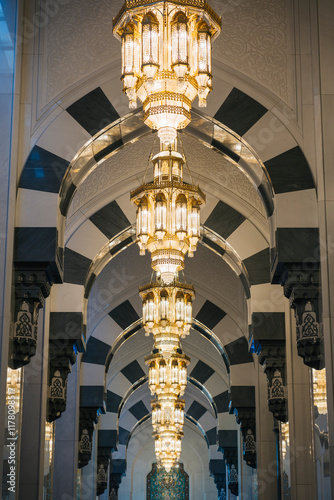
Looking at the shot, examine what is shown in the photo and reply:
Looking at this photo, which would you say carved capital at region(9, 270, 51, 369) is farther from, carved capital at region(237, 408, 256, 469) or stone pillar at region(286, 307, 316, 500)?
carved capital at region(237, 408, 256, 469)

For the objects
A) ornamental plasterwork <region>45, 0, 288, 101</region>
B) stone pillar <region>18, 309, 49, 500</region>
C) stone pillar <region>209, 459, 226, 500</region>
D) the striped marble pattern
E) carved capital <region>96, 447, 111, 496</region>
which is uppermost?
ornamental plasterwork <region>45, 0, 288, 101</region>

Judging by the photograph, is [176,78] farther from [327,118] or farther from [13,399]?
[13,399]

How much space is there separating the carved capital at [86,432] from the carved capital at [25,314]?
6.84m

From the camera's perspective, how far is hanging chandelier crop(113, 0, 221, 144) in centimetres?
610

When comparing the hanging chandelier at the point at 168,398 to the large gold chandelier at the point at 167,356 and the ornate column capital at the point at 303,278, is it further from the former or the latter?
the ornate column capital at the point at 303,278

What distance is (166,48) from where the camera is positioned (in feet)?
20.5

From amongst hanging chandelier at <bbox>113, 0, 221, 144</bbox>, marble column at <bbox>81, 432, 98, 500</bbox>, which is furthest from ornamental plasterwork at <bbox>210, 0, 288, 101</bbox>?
marble column at <bbox>81, 432, 98, 500</bbox>

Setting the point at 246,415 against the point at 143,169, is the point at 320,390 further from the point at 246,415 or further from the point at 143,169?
the point at 246,415

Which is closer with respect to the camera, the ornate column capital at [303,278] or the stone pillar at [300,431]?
the ornate column capital at [303,278]

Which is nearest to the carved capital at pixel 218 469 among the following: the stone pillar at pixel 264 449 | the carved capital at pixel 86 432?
the carved capital at pixel 86 432

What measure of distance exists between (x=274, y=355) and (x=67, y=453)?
14.5 feet

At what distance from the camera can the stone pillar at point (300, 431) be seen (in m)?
9.94

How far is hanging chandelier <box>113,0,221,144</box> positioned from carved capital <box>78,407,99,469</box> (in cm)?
947

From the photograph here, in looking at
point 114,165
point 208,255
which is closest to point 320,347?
point 114,165
